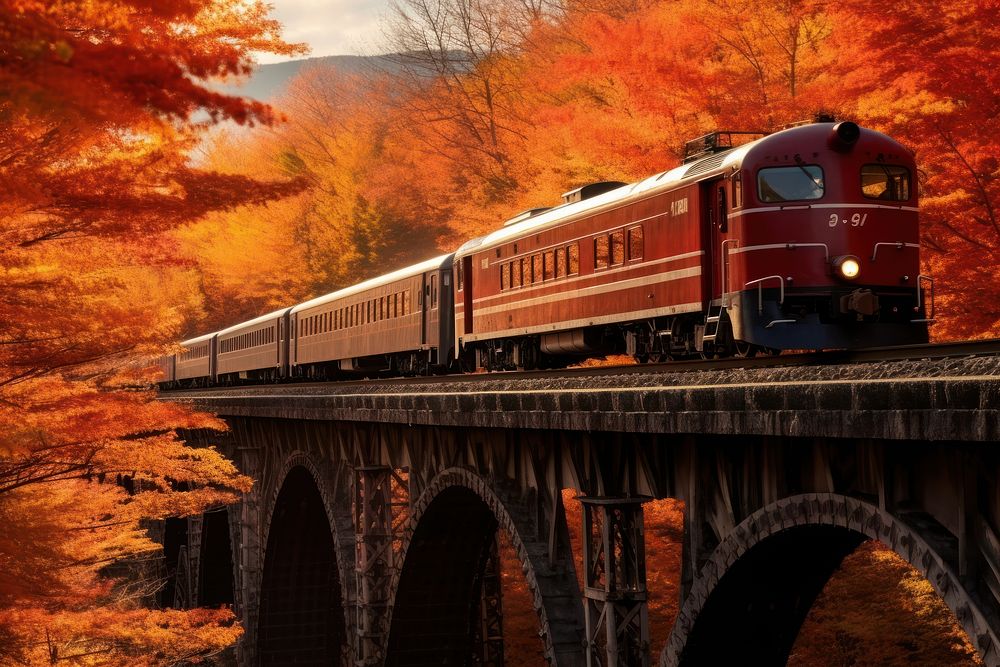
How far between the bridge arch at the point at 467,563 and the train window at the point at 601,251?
3383mm

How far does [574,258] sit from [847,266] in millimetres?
A: 5809

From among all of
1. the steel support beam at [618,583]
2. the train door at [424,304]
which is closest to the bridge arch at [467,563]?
the steel support beam at [618,583]

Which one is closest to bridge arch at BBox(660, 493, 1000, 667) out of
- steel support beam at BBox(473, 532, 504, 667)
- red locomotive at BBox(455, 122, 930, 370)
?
red locomotive at BBox(455, 122, 930, 370)

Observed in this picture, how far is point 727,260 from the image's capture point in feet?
44.5

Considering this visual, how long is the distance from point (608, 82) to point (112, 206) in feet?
67.7

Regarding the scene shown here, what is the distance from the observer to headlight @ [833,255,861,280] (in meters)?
12.7

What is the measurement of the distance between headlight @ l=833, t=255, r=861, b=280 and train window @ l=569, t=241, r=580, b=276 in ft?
18.2

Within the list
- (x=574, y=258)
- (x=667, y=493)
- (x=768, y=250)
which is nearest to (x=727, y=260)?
(x=768, y=250)

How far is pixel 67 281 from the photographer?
574 inches

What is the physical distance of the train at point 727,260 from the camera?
12.8 meters

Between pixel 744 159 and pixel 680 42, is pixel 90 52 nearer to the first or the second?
pixel 744 159

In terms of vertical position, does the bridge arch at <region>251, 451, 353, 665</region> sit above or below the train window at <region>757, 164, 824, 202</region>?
below

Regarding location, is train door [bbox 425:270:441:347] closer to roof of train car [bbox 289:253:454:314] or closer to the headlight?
roof of train car [bbox 289:253:454:314]

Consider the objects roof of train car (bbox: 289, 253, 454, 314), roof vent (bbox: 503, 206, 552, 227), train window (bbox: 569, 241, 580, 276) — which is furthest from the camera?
roof of train car (bbox: 289, 253, 454, 314)
